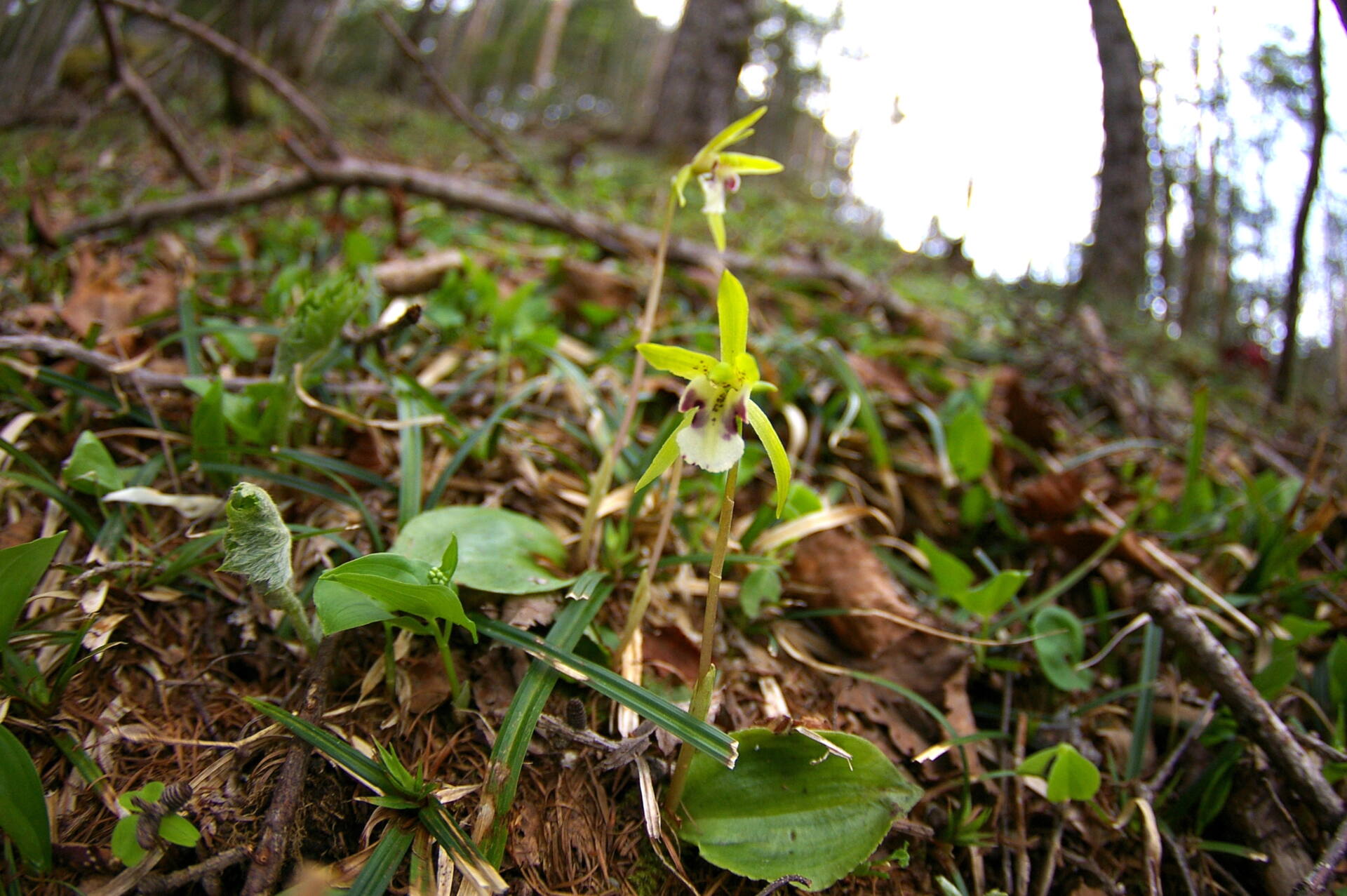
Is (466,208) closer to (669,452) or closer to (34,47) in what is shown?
(669,452)

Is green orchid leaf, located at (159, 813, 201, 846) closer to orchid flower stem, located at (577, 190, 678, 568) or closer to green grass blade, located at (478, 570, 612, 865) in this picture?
green grass blade, located at (478, 570, 612, 865)

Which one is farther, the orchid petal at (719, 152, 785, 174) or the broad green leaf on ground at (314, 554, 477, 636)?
the orchid petal at (719, 152, 785, 174)

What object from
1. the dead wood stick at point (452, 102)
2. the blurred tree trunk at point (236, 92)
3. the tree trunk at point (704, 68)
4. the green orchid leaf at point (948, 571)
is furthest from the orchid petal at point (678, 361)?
the tree trunk at point (704, 68)

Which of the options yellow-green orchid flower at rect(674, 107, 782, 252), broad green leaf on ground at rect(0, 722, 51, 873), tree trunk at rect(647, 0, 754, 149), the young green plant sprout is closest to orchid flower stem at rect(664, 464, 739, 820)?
the young green plant sprout

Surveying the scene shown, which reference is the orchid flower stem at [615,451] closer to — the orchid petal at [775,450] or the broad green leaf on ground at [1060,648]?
the orchid petal at [775,450]

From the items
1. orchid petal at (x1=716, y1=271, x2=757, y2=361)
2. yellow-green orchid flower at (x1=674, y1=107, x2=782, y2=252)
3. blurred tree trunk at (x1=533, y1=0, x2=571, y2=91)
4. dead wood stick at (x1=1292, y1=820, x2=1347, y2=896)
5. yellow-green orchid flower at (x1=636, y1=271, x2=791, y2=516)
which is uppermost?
blurred tree trunk at (x1=533, y1=0, x2=571, y2=91)

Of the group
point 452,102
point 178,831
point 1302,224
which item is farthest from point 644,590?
point 1302,224
